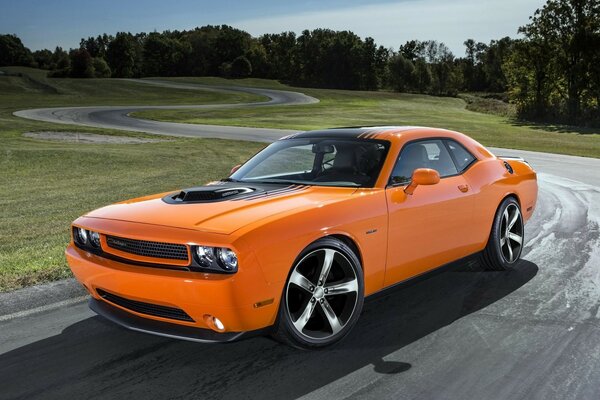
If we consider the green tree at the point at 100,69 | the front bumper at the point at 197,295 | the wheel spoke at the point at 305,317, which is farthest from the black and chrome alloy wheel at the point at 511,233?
the green tree at the point at 100,69

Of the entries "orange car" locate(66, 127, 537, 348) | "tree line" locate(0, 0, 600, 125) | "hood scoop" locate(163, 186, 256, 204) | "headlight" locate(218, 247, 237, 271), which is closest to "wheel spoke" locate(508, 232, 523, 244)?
"orange car" locate(66, 127, 537, 348)

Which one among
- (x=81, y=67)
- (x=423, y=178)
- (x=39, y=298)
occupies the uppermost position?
(x=81, y=67)

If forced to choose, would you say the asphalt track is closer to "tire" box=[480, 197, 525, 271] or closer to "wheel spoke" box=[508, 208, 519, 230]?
"tire" box=[480, 197, 525, 271]

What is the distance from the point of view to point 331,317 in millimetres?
4195

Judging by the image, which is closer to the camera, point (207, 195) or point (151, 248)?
point (151, 248)

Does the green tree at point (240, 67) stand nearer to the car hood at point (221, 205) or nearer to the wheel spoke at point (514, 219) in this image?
the wheel spoke at point (514, 219)

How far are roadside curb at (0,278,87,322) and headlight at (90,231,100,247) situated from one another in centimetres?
107

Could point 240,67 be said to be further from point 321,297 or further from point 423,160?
point 321,297

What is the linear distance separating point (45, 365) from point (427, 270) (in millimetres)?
2825

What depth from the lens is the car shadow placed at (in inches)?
141

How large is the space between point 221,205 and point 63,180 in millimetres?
11760

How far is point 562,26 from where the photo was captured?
175 ft

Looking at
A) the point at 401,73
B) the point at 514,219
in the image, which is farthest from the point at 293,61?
the point at 514,219

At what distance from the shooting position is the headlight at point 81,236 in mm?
4422
